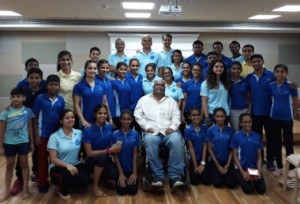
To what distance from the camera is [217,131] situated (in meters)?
3.82

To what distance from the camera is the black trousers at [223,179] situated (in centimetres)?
367

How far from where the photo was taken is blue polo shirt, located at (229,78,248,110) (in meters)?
4.02

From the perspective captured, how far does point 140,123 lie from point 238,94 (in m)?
1.33

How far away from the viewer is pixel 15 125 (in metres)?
3.26

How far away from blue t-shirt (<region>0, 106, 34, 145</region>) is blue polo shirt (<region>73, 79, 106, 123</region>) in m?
0.62

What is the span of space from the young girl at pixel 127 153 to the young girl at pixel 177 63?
3.92 feet

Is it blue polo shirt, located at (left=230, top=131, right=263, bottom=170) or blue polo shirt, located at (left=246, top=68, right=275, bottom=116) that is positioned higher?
blue polo shirt, located at (left=246, top=68, right=275, bottom=116)

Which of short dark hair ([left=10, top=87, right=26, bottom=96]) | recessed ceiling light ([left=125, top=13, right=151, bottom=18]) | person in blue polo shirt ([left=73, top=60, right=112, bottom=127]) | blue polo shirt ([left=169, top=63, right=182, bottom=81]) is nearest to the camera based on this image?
short dark hair ([left=10, top=87, right=26, bottom=96])

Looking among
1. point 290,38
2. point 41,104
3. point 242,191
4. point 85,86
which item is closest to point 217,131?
point 242,191

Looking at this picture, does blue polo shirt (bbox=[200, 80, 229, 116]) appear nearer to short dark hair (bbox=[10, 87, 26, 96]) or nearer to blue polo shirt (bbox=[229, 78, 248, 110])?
blue polo shirt (bbox=[229, 78, 248, 110])

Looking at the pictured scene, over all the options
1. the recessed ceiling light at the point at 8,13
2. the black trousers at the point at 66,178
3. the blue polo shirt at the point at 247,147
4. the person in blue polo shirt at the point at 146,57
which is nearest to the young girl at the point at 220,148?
the blue polo shirt at the point at 247,147

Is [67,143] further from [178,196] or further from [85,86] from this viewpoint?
[178,196]

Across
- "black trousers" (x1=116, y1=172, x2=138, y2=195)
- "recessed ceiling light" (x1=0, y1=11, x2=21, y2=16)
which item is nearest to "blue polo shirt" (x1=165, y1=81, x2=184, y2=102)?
"black trousers" (x1=116, y1=172, x2=138, y2=195)

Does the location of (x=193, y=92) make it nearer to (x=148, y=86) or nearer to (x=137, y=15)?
(x=148, y=86)
